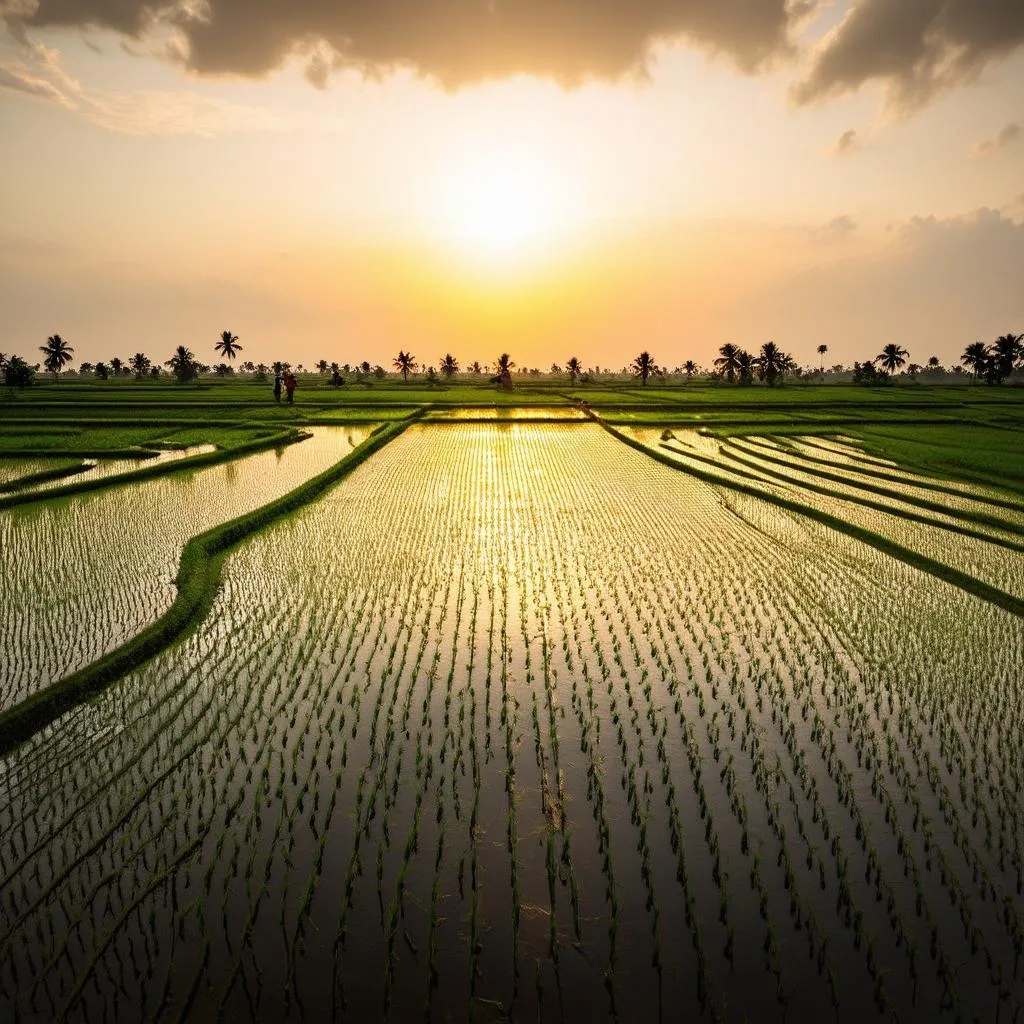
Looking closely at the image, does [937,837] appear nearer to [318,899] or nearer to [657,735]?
[657,735]

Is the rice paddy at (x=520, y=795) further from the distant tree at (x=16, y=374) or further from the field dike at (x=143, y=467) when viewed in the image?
the distant tree at (x=16, y=374)

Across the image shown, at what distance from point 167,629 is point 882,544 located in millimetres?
11485

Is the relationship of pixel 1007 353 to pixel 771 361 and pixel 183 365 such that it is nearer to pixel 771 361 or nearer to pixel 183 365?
pixel 771 361

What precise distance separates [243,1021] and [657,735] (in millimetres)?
3691

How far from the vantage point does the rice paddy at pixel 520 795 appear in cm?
348

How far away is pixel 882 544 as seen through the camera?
11.6 m

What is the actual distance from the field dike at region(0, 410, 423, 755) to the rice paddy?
0.75 feet

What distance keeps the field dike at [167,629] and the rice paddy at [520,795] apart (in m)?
0.23

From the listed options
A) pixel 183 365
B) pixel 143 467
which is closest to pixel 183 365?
pixel 183 365

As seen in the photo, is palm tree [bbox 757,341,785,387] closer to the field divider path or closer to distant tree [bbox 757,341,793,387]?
distant tree [bbox 757,341,793,387]

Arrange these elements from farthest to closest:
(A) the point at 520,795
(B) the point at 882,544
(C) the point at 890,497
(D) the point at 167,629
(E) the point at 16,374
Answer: (E) the point at 16,374
(C) the point at 890,497
(B) the point at 882,544
(D) the point at 167,629
(A) the point at 520,795

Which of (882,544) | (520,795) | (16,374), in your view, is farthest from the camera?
(16,374)

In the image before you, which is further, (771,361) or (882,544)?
(771,361)

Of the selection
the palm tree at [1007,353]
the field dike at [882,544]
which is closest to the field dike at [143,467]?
the field dike at [882,544]
